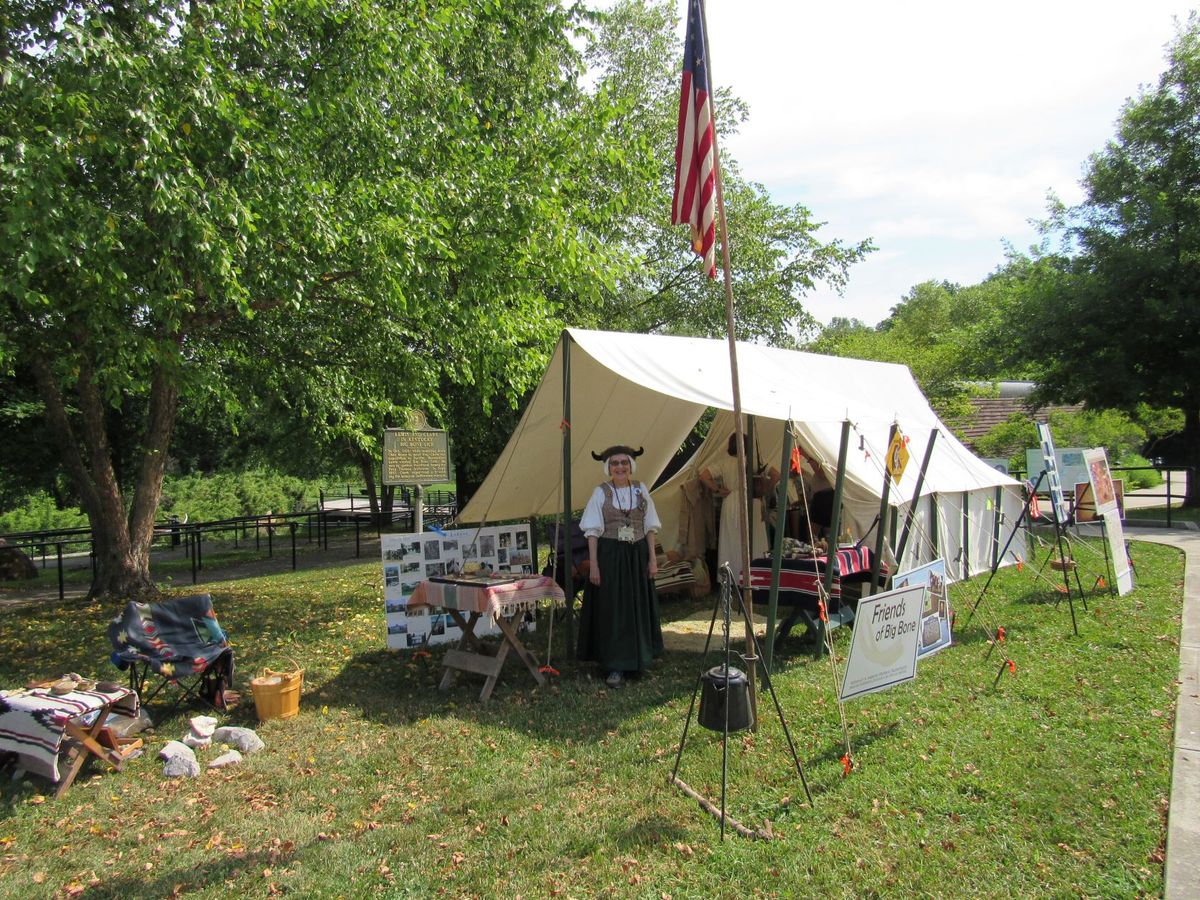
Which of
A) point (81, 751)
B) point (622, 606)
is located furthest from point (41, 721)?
point (622, 606)

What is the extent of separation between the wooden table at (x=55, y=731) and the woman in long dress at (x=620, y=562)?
294 cm

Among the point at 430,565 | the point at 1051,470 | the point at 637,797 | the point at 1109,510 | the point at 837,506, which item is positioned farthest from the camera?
the point at 1109,510

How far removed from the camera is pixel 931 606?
17.1 feet

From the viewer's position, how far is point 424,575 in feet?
22.6

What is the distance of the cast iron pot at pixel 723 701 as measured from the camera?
4016 millimetres

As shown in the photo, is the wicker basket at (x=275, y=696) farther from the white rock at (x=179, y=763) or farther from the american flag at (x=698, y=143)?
the american flag at (x=698, y=143)

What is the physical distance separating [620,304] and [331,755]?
12119mm

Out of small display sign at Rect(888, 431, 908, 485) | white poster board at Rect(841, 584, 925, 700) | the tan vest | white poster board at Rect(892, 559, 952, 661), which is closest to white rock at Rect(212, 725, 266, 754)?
the tan vest

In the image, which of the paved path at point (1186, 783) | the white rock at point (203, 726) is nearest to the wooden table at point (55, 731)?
the white rock at point (203, 726)

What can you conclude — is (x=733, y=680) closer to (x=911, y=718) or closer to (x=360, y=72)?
(x=911, y=718)

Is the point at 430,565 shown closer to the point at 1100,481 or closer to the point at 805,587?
the point at 805,587

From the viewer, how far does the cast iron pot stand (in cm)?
402

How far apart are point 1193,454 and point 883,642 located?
16.9m

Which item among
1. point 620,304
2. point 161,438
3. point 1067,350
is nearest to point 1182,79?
point 1067,350
